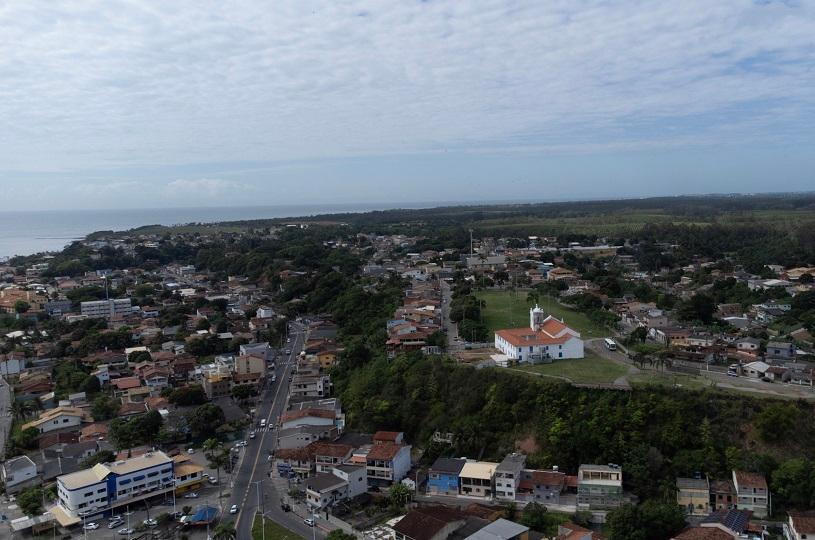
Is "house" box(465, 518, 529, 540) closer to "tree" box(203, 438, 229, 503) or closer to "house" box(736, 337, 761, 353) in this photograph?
"tree" box(203, 438, 229, 503)

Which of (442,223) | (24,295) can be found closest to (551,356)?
(24,295)

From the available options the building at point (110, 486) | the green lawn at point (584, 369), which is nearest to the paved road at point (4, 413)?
the building at point (110, 486)

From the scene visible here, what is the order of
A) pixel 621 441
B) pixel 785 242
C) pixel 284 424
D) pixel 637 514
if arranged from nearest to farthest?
pixel 637 514 → pixel 621 441 → pixel 284 424 → pixel 785 242

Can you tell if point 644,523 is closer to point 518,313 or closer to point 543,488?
point 543,488

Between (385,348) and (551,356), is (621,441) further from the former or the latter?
(385,348)

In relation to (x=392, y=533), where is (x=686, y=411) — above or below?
above

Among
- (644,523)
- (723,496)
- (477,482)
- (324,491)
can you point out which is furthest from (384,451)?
(723,496)

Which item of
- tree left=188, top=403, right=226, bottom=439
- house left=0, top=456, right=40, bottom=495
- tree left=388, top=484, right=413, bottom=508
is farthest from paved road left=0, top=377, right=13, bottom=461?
tree left=388, top=484, right=413, bottom=508

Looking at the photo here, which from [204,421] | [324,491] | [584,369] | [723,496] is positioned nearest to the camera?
[723,496]
